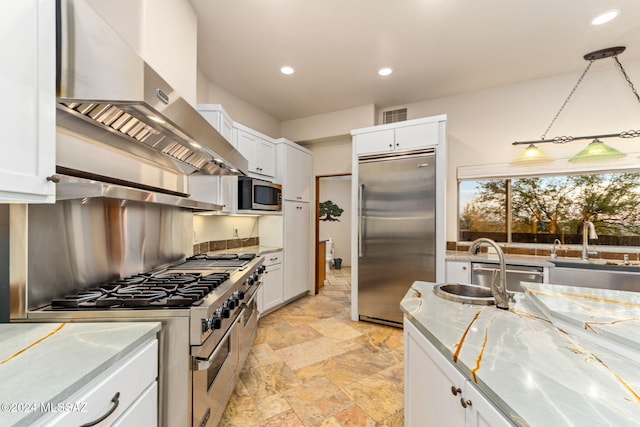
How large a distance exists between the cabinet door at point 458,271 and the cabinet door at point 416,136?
1.34 metres

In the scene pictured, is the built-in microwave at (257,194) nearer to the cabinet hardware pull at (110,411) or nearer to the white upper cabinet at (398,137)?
the white upper cabinet at (398,137)

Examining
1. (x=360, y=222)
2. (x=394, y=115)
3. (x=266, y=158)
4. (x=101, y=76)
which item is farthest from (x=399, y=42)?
(x=101, y=76)

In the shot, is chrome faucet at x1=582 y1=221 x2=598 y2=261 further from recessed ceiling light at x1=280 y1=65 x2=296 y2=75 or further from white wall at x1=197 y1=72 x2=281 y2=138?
white wall at x1=197 y1=72 x2=281 y2=138

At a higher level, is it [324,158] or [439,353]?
[324,158]

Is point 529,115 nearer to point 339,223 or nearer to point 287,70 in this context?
point 287,70

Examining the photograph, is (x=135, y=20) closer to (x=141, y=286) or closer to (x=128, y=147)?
(x=128, y=147)

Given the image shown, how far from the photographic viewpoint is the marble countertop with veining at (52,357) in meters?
0.64

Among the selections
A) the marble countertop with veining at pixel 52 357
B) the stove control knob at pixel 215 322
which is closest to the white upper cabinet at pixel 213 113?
the stove control knob at pixel 215 322

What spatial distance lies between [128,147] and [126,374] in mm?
1358

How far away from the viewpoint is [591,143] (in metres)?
2.97

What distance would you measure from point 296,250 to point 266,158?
1.43 meters

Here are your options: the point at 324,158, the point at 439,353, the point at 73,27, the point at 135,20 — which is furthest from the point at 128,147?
the point at 324,158

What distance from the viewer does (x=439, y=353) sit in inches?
41.3

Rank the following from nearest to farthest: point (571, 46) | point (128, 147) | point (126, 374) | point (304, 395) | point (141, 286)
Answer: point (126, 374) < point (141, 286) < point (128, 147) < point (304, 395) < point (571, 46)
